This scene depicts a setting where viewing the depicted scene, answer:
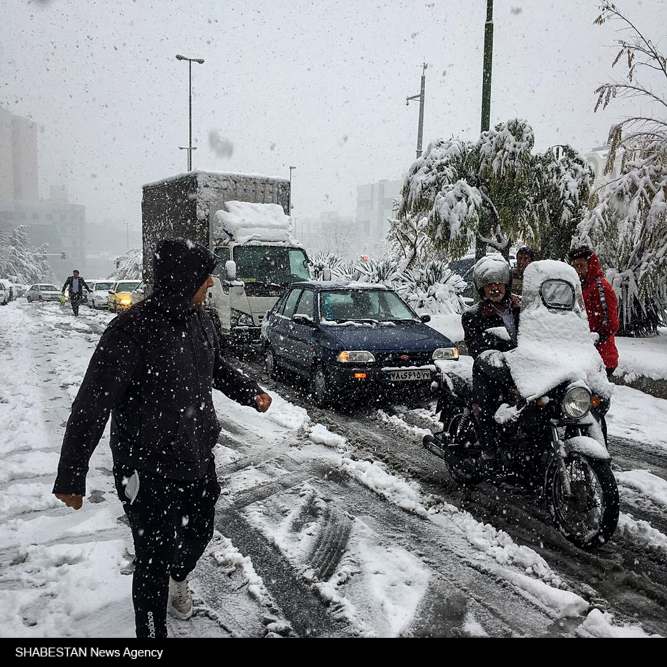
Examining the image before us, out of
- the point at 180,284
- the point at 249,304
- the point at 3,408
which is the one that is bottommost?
the point at 3,408

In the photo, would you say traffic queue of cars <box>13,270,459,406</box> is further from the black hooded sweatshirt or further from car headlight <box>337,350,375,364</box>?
the black hooded sweatshirt

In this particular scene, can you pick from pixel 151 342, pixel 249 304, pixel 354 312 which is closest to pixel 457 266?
pixel 249 304

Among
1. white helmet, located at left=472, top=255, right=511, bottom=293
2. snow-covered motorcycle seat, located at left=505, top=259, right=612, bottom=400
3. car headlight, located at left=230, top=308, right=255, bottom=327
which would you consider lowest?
car headlight, located at left=230, top=308, right=255, bottom=327

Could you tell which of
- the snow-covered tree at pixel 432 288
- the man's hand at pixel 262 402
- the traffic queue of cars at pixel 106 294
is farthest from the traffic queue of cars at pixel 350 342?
the traffic queue of cars at pixel 106 294

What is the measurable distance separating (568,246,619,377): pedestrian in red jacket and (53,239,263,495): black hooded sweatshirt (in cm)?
437

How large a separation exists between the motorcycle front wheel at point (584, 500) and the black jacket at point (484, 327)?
99cm

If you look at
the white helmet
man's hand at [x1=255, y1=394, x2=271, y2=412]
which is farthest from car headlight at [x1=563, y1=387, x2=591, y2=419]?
man's hand at [x1=255, y1=394, x2=271, y2=412]

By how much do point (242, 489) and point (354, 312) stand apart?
14.9 feet

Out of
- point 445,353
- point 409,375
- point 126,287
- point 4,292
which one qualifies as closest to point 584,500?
point 409,375

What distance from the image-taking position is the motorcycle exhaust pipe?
5359 millimetres

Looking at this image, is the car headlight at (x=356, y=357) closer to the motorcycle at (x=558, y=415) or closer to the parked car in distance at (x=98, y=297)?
the motorcycle at (x=558, y=415)

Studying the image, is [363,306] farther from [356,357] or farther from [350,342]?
[356,357]
